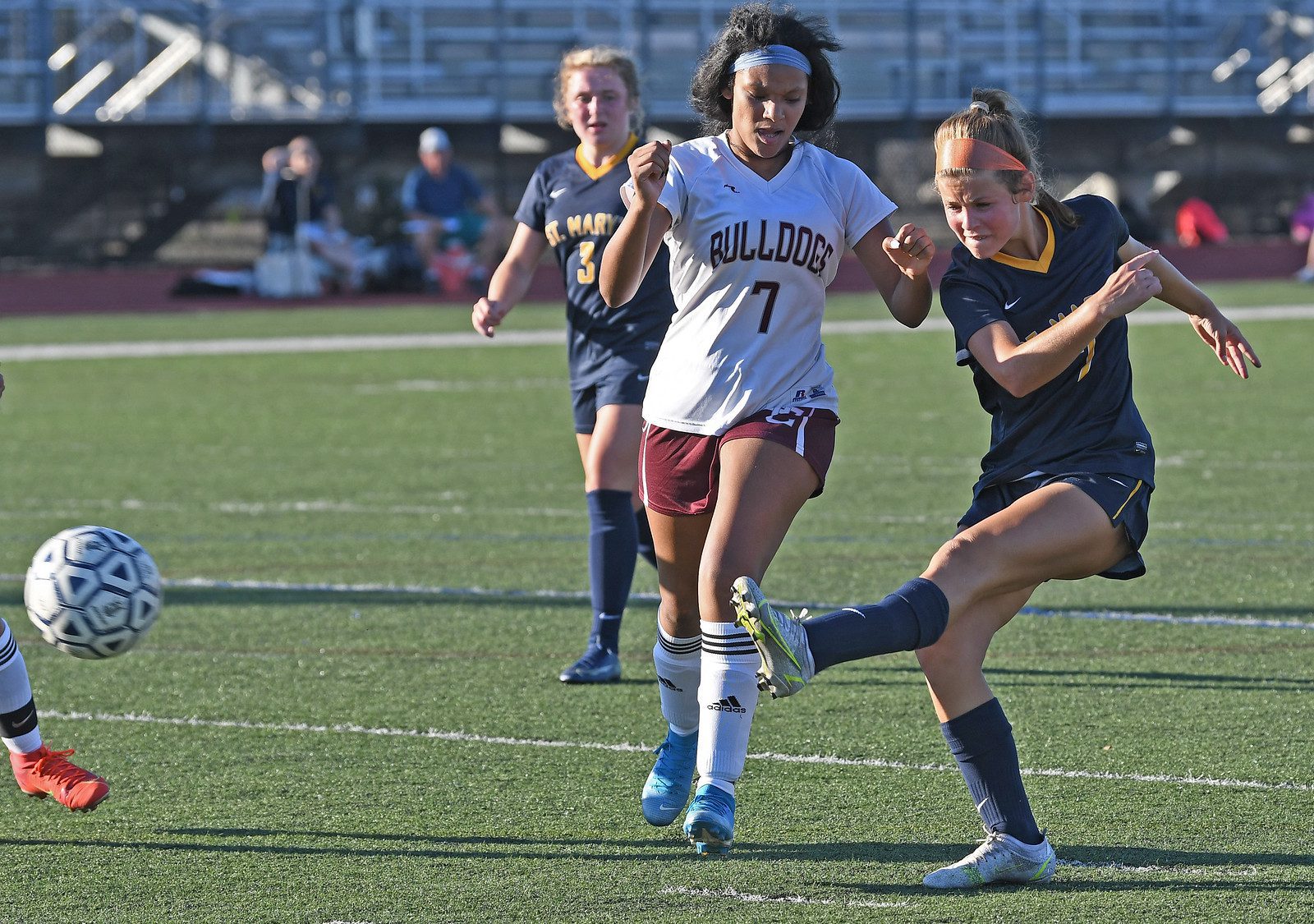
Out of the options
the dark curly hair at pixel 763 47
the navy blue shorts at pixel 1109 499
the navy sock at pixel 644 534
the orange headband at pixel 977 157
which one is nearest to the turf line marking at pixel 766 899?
the navy blue shorts at pixel 1109 499

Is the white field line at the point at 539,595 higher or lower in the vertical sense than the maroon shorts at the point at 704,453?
lower

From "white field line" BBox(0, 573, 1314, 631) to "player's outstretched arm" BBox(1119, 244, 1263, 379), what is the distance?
261 cm

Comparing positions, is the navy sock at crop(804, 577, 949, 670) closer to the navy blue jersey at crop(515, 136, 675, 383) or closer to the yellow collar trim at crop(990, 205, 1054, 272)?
the yellow collar trim at crop(990, 205, 1054, 272)

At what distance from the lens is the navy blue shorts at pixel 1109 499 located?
13.2 ft

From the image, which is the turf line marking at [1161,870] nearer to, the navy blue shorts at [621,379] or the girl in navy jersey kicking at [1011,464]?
the girl in navy jersey kicking at [1011,464]

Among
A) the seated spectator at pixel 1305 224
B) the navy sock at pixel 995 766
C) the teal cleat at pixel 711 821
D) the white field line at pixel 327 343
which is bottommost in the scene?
the white field line at pixel 327 343

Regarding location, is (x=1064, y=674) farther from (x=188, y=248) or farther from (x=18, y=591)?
(x=188, y=248)

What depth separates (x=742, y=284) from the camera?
4.49 metres

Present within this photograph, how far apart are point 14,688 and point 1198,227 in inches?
1142

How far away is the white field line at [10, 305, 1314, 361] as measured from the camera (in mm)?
18938

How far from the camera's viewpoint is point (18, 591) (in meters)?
8.03

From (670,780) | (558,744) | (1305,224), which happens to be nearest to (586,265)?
(558,744)

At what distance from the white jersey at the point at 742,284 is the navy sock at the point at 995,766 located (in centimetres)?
90

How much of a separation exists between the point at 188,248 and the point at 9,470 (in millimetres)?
19618
